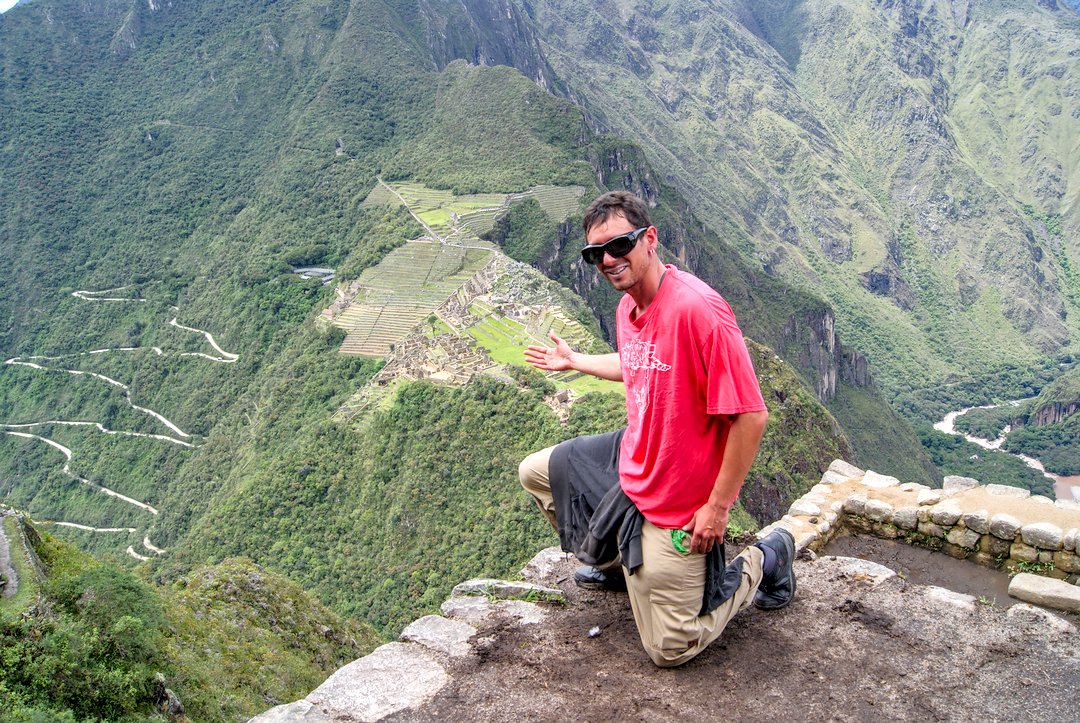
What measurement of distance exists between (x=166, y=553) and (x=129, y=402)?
Answer: 23.2 meters

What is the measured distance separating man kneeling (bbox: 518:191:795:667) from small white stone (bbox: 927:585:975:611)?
4.21ft

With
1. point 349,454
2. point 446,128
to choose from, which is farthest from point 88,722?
point 446,128

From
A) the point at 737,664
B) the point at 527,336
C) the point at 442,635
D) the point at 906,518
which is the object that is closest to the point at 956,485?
the point at 906,518

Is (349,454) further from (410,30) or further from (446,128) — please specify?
(410,30)

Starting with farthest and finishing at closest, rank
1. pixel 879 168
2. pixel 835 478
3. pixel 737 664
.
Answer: pixel 879 168 < pixel 835 478 < pixel 737 664

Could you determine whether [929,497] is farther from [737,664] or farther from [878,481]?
[737,664]

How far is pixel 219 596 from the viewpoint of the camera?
411 inches

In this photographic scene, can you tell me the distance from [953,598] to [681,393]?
2495 mm

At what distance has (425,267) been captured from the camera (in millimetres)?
44500

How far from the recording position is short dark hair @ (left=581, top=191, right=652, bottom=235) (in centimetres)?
446

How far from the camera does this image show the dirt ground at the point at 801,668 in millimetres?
4242

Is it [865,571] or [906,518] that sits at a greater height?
[865,571]

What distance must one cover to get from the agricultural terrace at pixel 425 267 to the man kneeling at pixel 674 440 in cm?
3362

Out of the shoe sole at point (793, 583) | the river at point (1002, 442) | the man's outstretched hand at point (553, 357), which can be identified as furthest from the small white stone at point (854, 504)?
the river at point (1002, 442)
